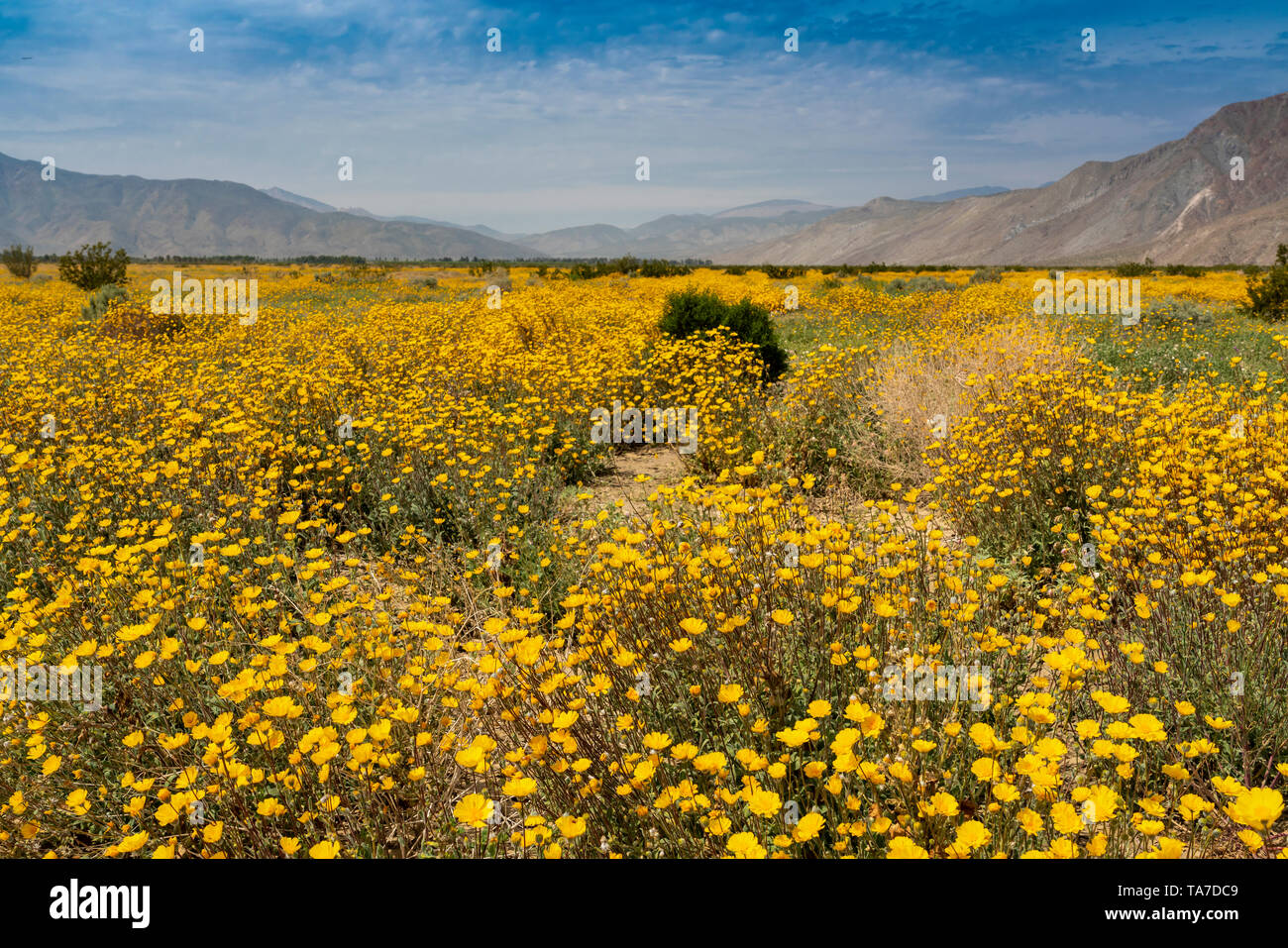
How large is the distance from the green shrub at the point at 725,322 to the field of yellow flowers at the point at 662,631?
312 centimetres

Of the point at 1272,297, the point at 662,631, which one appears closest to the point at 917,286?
the point at 1272,297

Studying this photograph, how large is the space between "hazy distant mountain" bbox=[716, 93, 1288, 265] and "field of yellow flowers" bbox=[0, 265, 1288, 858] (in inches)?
4304

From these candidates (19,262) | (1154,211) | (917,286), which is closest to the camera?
(917,286)

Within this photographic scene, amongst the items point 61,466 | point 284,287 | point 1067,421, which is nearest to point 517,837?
point 1067,421

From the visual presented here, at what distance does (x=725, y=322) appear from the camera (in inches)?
406

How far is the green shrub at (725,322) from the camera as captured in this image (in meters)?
10.1

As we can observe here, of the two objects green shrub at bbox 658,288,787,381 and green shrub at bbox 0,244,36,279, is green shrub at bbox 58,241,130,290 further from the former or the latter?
green shrub at bbox 658,288,787,381

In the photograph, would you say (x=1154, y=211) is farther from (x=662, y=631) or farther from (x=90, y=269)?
(x=662, y=631)

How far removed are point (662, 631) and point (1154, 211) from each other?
162 m

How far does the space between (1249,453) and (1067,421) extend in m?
1.29

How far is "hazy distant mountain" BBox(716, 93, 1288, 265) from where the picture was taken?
97.5m

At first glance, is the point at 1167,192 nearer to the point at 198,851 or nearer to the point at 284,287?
the point at 284,287

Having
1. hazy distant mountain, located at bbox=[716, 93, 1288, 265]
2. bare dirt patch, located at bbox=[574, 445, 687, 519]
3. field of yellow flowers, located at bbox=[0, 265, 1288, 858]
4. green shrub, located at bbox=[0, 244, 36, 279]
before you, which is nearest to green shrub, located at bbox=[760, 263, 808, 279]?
bare dirt patch, located at bbox=[574, 445, 687, 519]

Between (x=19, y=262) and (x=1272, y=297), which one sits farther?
(x=19, y=262)
